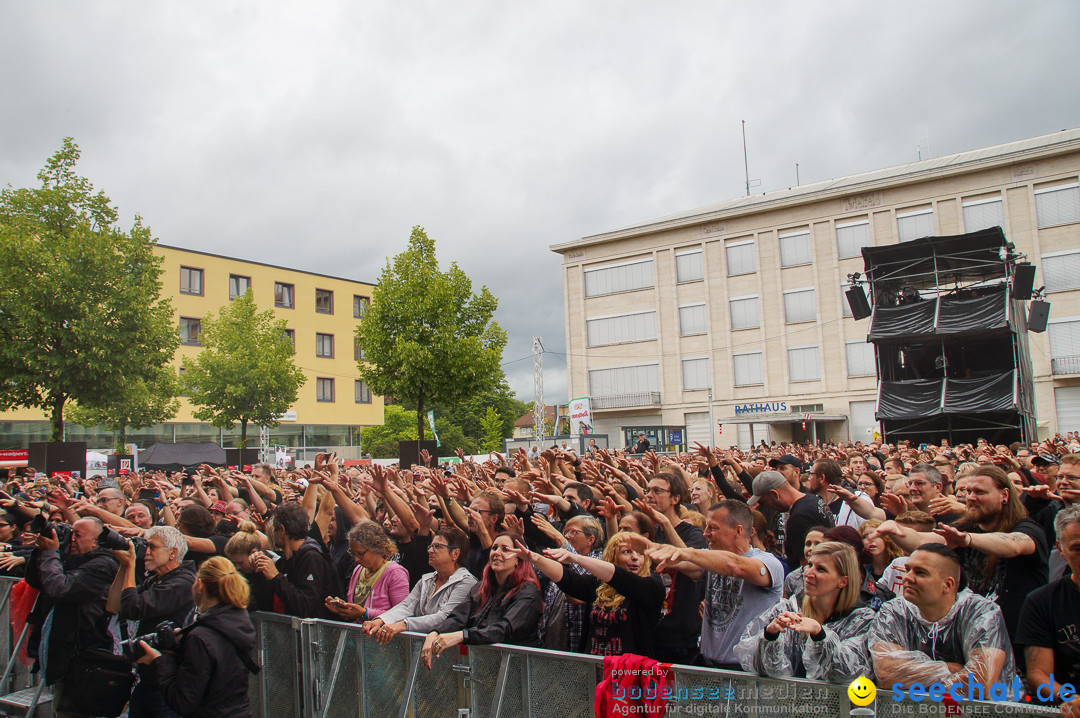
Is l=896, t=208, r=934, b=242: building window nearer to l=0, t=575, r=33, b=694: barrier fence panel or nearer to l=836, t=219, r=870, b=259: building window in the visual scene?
l=836, t=219, r=870, b=259: building window

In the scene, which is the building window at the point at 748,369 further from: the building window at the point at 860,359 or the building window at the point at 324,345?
the building window at the point at 324,345

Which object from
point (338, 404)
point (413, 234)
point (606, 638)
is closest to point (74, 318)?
point (413, 234)

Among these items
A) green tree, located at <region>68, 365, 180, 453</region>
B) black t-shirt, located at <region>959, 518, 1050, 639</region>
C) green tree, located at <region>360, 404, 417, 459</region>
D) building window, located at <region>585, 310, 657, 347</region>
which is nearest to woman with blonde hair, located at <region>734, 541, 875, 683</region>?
black t-shirt, located at <region>959, 518, 1050, 639</region>

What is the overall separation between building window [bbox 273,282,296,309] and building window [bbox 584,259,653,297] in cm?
1835

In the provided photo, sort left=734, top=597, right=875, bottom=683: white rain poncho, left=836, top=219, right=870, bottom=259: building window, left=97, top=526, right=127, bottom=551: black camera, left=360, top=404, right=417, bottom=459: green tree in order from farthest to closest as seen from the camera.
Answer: left=360, top=404, right=417, bottom=459: green tree
left=836, top=219, right=870, bottom=259: building window
left=97, top=526, right=127, bottom=551: black camera
left=734, top=597, right=875, bottom=683: white rain poncho

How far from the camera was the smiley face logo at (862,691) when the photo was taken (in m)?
3.18

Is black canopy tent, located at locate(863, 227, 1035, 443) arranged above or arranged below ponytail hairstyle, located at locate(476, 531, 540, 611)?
above

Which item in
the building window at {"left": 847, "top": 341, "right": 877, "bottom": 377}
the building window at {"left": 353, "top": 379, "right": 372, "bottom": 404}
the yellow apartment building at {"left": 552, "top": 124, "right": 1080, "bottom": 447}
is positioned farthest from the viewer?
the building window at {"left": 353, "top": 379, "right": 372, "bottom": 404}

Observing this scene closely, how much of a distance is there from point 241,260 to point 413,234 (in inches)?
1037

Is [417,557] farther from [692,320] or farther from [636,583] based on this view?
[692,320]

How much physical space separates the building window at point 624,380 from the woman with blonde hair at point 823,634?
41.0m

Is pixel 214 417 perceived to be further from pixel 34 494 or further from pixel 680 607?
pixel 680 607

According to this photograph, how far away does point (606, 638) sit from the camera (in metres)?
4.27

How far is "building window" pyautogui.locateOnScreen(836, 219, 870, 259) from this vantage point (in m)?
39.6
